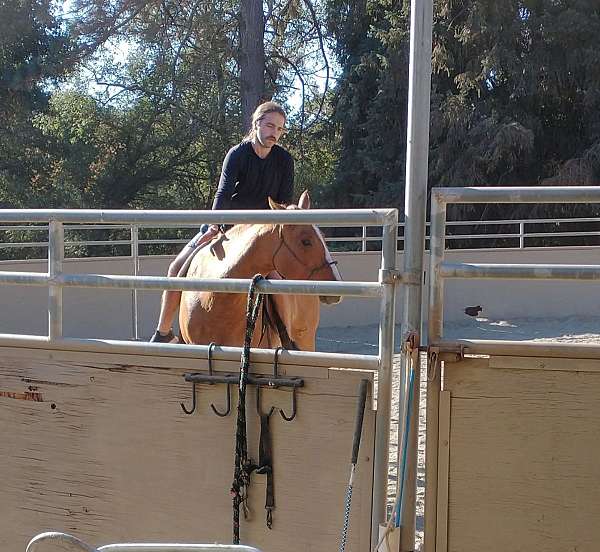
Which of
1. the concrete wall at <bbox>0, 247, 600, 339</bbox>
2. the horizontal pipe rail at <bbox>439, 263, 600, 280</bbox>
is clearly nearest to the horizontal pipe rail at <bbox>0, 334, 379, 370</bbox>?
the horizontal pipe rail at <bbox>439, 263, 600, 280</bbox>

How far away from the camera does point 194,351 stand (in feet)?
9.82

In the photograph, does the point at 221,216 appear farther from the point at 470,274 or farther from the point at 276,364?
the point at 470,274

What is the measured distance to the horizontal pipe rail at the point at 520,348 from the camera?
2654 mm

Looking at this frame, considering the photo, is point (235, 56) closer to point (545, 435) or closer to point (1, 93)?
point (1, 93)

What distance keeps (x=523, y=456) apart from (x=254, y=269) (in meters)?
2.22

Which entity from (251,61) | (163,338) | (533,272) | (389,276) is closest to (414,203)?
(389,276)

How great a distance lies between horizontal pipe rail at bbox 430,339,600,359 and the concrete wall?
10143 mm

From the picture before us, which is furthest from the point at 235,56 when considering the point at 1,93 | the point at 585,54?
the point at 585,54

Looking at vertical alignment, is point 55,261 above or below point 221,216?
below

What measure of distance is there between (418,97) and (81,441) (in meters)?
1.85

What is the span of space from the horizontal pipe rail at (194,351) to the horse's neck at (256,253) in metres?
1.53

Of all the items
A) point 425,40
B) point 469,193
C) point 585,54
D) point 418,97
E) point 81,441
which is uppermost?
point 585,54

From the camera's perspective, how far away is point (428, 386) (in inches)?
109

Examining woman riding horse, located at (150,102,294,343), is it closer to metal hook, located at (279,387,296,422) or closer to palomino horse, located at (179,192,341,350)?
palomino horse, located at (179,192,341,350)
